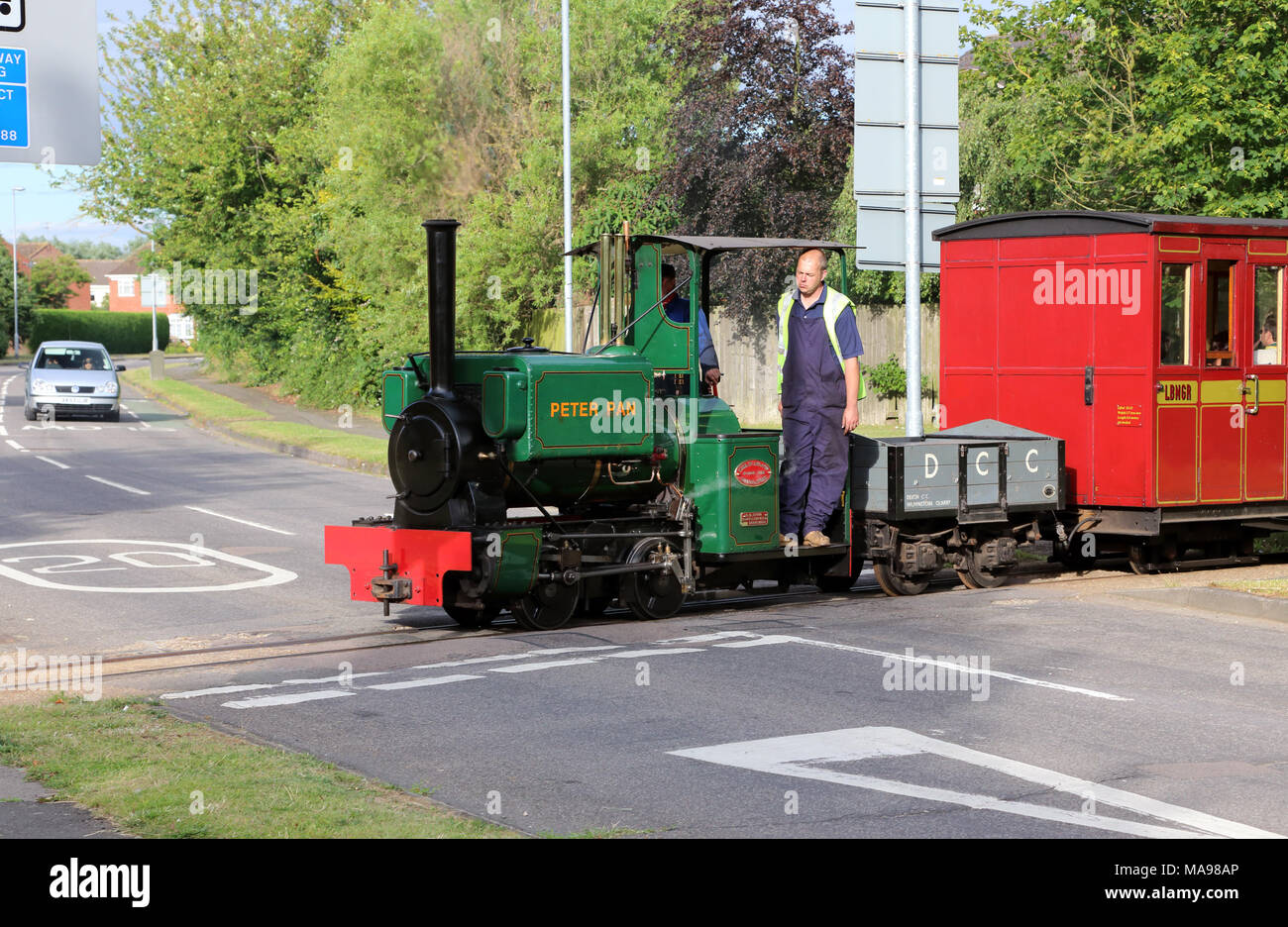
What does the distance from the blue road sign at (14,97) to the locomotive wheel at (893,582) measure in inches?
289

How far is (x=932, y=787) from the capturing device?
6988mm

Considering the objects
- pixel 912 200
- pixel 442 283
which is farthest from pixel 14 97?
pixel 912 200

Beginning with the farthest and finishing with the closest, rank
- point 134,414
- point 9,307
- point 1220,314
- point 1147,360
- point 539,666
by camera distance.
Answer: point 9,307
point 134,414
point 1220,314
point 1147,360
point 539,666

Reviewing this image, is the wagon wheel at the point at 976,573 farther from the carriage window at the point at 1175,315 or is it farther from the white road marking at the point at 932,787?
the white road marking at the point at 932,787

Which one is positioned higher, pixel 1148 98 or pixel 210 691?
pixel 1148 98

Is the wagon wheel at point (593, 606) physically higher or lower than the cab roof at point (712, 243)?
lower

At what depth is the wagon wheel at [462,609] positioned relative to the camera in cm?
1111

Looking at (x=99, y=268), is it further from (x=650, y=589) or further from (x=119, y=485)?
(x=650, y=589)

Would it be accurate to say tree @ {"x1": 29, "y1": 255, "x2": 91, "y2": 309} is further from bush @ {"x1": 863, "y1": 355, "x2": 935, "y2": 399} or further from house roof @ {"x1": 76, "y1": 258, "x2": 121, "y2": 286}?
bush @ {"x1": 863, "y1": 355, "x2": 935, "y2": 399}

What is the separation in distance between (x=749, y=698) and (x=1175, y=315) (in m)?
6.87

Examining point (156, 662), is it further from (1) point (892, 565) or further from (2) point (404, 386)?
(1) point (892, 565)

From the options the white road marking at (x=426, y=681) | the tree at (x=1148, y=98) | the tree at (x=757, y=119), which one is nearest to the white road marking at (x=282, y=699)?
the white road marking at (x=426, y=681)

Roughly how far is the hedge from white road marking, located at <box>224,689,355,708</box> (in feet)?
270

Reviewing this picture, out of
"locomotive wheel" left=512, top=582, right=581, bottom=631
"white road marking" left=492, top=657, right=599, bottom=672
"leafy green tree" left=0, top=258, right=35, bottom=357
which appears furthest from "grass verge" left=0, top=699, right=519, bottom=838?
"leafy green tree" left=0, top=258, right=35, bottom=357
